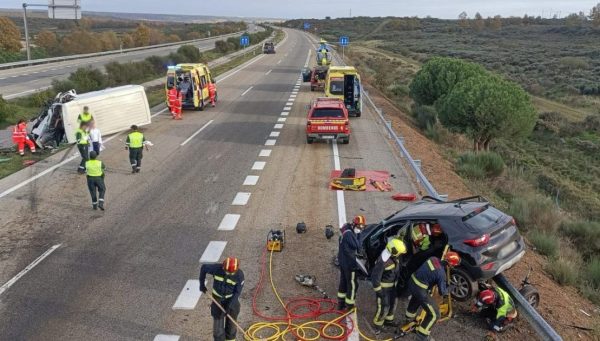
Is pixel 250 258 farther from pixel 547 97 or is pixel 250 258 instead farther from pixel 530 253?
pixel 547 97

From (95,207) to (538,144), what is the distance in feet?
84.3

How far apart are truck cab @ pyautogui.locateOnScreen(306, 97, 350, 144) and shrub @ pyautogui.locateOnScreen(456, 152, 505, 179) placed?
4096mm

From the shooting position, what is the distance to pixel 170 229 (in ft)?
36.7

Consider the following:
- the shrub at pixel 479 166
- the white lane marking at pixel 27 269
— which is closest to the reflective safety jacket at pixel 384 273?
the white lane marking at pixel 27 269

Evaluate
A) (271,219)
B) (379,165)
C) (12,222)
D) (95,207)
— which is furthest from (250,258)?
(379,165)

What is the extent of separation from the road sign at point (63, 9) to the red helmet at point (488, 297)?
104 feet

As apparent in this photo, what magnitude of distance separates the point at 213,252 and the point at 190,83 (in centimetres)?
1695

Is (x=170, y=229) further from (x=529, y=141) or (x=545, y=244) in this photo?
(x=529, y=141)

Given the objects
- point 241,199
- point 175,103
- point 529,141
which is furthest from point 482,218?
point 529,141

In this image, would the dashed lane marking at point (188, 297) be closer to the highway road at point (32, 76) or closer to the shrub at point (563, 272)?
the shrub at point (563, 272)

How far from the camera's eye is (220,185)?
1426 cm

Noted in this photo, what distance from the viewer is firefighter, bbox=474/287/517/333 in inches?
287

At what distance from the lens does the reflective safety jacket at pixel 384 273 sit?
7.43m

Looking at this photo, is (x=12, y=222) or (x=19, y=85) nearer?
(x=12, y=222)
